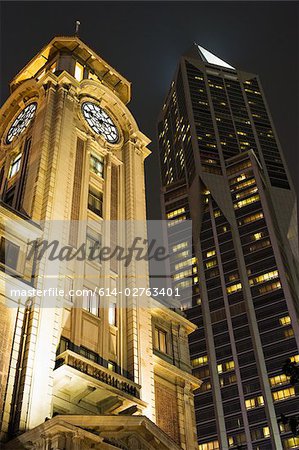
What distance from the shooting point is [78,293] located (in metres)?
31.9

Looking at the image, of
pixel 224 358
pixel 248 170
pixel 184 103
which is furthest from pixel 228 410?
pixel 184 103

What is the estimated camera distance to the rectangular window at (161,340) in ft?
119

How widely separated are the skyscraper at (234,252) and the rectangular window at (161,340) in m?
55.3

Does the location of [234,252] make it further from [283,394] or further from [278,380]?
[283,394]

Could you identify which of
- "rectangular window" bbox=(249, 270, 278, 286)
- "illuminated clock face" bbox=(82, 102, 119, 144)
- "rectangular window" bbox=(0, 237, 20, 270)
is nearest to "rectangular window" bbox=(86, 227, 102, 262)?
"rectangular window" bbox=(0, 237, 20, 270)

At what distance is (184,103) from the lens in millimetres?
159875

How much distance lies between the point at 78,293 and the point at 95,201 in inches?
378

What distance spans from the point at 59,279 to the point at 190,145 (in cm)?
11784

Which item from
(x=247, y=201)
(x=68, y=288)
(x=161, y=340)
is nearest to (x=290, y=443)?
(x=247, y=201)

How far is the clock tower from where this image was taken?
25.4 metres

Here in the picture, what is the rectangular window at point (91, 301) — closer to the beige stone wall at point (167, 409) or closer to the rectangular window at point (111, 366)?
the rectangular window at point (111, 366)

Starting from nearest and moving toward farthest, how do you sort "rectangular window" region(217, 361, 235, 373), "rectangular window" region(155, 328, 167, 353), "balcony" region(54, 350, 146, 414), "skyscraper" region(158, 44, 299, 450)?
"balcony" region(54, 350, 146, 414)
"rectangular window" region(155, 328, 167, 353)
"skyscraper" region(158, 44, 299, 450)
"rectangular window" region(217, 361, 235, 373)

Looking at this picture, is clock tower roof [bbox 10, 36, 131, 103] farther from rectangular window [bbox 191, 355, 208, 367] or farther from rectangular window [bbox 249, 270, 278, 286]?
rectangular window [bbox 191, 355, 208, 367]

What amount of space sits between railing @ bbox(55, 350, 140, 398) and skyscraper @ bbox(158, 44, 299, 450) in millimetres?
62236
